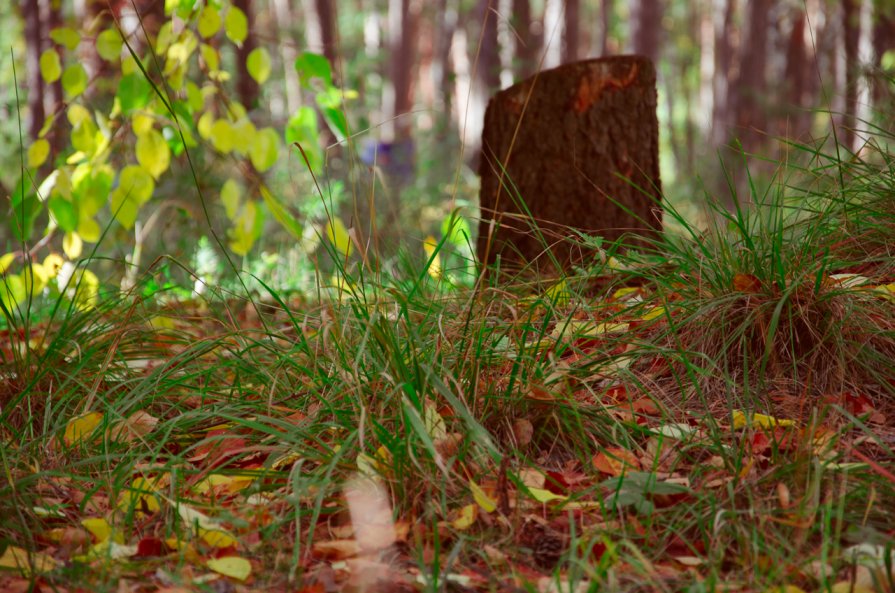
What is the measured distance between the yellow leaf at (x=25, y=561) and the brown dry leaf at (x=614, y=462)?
1035mm

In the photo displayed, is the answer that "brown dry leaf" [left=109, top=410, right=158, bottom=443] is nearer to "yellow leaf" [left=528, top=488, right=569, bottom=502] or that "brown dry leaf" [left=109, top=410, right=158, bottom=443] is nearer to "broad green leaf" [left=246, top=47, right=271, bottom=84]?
"yellow leaf" [left=528, top=488, right=569, bottom=502]

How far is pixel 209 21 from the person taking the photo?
9.36ft

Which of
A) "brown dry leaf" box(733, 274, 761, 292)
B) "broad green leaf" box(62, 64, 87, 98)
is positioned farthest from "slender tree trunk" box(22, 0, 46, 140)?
"brown dry leaf" box(733, 274, 761, 292)

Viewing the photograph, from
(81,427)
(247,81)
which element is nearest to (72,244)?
(81,427)

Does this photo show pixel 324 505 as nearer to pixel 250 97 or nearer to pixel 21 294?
pixel 21 294

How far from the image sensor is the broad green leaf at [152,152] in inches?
115

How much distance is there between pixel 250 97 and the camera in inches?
236

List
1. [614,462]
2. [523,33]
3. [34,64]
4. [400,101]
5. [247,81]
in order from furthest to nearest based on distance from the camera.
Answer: [400,101] < [523,33] < [34,64] < [247,81] < [614,462]

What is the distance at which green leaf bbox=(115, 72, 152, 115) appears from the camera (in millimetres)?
2914

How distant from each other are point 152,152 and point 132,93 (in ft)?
0.69

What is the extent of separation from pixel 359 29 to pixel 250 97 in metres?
26.5

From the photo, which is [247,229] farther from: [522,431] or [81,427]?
[522,431]

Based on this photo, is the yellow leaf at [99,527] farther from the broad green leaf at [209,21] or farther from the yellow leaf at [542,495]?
the broad green leaf at [209,21]

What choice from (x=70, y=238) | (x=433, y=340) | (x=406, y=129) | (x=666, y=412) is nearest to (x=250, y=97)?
(x=70, y=238)
